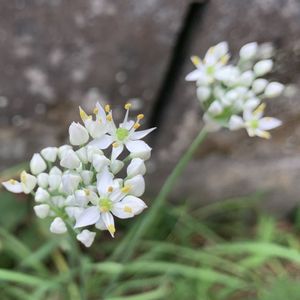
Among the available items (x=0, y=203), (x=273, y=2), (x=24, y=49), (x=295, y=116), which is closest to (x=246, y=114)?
(x=273, y=2)

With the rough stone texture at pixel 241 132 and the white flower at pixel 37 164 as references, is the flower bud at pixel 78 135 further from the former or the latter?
the rough stone texture at pixel 241 132

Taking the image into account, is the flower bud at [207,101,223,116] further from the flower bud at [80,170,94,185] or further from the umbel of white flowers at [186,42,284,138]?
the flower bud at [80,170,94,185]

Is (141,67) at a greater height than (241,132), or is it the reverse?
(141,67)

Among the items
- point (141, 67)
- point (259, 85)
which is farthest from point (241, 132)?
point (259, 85)

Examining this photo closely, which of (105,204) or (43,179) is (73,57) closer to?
(43,179)

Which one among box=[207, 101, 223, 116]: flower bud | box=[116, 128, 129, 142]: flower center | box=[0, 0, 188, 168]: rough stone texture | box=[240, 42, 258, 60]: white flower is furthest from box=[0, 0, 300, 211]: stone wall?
box=[116, 128, 129, 142]: flower center

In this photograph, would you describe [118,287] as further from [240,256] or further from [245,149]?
[245,149]
